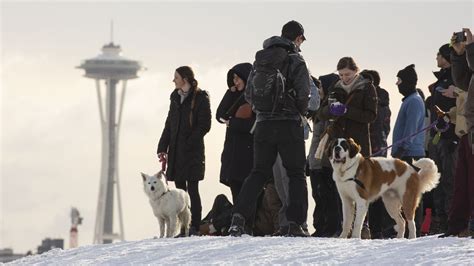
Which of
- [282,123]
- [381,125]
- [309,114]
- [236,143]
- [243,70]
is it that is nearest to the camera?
[282,123]

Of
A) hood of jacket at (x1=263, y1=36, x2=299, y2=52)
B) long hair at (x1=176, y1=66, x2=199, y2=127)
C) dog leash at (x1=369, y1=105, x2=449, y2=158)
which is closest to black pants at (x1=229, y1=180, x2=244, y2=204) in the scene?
long hair at (x1=176, y1=66, x2=199, y2=127)

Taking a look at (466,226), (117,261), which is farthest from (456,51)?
(117,261)

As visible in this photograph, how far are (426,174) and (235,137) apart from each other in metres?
2.16

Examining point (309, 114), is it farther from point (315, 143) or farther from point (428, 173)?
point (428, 173)

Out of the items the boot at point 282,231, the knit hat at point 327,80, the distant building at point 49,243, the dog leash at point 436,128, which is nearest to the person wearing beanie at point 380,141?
the dog leash at point 436,128

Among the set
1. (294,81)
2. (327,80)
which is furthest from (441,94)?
(294,81)

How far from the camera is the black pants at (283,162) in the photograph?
14352 mm

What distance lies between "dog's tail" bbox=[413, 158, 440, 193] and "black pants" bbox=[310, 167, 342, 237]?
0.81m

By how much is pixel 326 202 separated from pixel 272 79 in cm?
176

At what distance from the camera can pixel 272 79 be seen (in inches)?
559

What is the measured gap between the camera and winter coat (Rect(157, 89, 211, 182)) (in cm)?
1650

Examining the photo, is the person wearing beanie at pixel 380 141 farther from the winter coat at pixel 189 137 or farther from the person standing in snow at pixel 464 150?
the person standing in snow at pixel 464 150

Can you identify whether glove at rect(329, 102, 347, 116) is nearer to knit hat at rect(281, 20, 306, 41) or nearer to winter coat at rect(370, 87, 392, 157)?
knit hat at rect(281, 20, 306, 41)

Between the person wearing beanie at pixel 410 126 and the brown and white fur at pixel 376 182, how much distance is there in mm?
763
